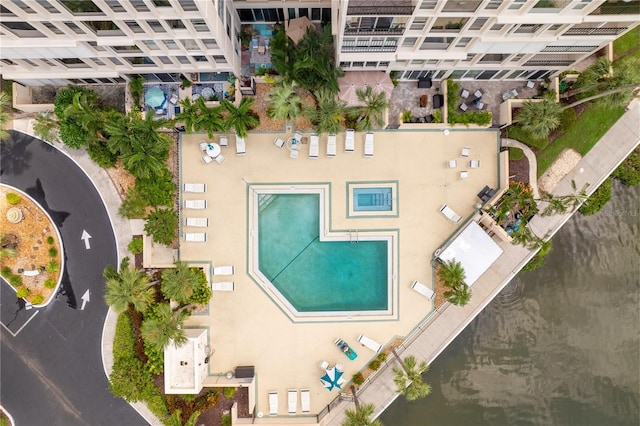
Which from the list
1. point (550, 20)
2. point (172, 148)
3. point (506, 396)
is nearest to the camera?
point (550, 20)

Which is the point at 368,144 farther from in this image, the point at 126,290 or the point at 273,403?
the point at 273,403

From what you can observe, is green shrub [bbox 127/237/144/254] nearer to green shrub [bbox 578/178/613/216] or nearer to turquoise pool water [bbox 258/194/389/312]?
turquoise pool water [bbox 258/194/389/312]

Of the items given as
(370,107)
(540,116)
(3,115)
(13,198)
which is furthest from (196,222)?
(540,116)

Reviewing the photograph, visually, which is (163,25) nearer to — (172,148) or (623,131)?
(172,148)

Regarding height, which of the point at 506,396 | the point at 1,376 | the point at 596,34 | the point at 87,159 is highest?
the point at 596,34

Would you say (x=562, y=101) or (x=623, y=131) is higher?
(x=562, y=101)

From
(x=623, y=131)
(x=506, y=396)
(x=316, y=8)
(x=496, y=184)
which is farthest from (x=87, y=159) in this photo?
(x=623, y=131)
